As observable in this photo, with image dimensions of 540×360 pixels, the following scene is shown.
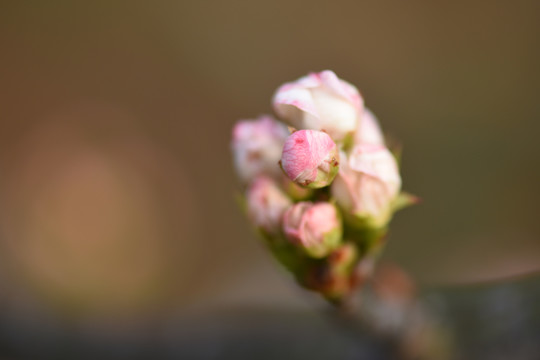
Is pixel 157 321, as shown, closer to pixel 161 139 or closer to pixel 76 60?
pixel 161 139

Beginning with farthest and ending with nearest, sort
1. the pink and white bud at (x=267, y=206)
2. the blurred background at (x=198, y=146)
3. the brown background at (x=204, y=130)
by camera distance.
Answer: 1. the brown background at (x=204, y=130)
2. the blurred background at (x=198, y=146)
3. the pink and white bud at (x=267, y=206)

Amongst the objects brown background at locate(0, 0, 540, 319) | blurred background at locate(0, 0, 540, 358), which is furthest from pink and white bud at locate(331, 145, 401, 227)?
brown background at locate(0, 0, 540, 319)

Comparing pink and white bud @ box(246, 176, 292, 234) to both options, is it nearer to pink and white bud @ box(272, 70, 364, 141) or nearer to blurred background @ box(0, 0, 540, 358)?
pink and white bud @ box(272, 70, 364, 141)

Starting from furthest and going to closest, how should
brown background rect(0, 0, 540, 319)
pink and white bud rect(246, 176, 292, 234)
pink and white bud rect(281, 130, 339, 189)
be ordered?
brown background rect(0, 0, 540, 319), pink and white bud rect(246, 176, 292, 234), pink and white bud rect(281, 130, 339, 189)

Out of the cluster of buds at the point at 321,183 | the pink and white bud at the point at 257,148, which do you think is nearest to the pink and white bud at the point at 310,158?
the cluster of buds at the point at 321,183

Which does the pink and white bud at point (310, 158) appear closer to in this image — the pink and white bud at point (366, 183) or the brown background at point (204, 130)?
the pink and white bud at point (366, 183)

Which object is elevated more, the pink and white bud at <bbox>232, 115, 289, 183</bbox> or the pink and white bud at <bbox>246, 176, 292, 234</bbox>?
the pink and white bud at <bbox>232, 115, 289, 183</bbox>

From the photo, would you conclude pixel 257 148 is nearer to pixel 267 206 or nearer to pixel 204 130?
pixel 267 206

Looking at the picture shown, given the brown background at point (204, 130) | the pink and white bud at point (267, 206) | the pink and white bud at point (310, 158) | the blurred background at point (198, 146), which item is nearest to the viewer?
the pink and white bud at point (310, 158)
